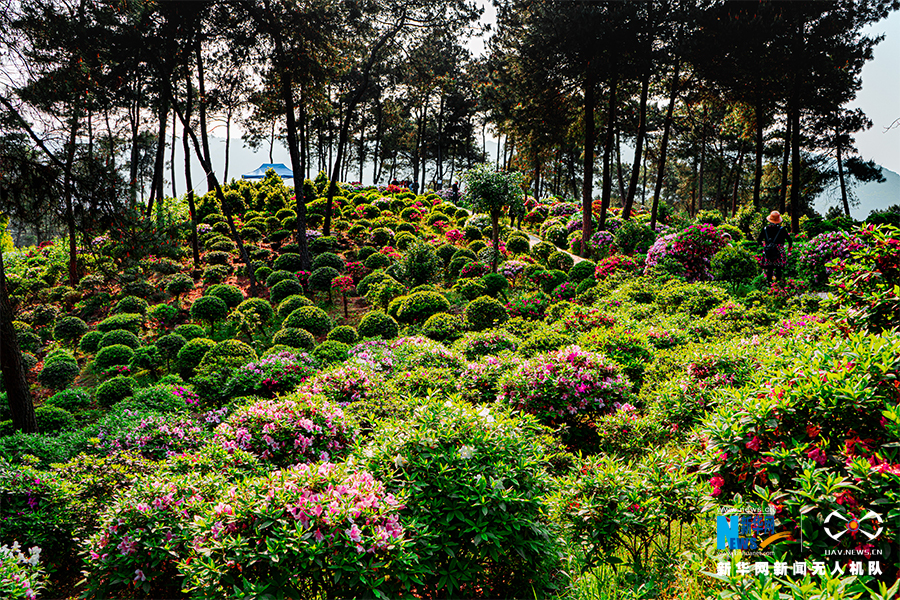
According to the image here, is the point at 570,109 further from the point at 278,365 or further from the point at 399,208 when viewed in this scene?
the point at 278,365

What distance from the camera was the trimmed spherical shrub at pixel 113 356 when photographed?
1053cm

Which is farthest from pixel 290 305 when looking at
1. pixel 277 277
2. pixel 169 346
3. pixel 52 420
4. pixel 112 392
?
pixel 52 420

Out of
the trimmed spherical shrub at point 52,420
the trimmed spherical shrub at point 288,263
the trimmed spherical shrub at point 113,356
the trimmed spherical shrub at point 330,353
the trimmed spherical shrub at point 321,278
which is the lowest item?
the trimmed spherical shrub at point 52,420

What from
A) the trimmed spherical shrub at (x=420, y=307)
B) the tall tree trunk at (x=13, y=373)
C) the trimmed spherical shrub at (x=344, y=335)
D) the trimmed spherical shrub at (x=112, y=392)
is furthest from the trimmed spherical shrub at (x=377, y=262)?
the tall tree trunk at (x=13, y=373)

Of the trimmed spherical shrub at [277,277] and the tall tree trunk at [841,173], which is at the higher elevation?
the tall tree trunk at [841,173]

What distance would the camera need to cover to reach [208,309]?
12.5 m

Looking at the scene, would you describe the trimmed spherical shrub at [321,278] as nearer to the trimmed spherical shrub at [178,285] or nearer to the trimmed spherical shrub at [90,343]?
the trimmed spherical shrub at [178,285]

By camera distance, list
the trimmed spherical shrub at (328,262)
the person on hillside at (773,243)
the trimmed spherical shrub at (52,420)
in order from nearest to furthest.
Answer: the trimmed spherical shrub at (52,420) → the person on hillside at (773,243) → the trimmed spherical shrub at (328,262)

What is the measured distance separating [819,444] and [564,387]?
3527mm

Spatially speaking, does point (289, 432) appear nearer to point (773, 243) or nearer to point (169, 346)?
point (169, 346)

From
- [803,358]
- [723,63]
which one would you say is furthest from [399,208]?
[803,358]

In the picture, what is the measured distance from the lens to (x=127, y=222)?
690cm

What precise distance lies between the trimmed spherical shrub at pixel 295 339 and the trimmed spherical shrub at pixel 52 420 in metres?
4.04

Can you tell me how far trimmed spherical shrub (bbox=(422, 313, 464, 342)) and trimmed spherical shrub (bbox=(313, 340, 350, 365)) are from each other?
7.02 feet
